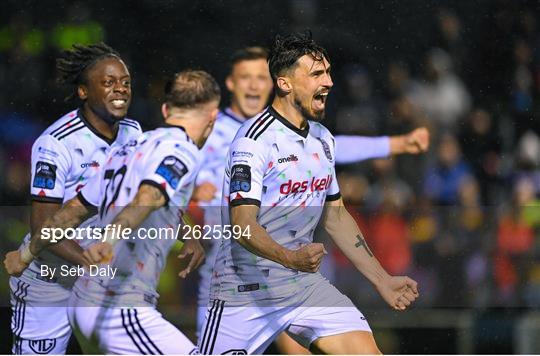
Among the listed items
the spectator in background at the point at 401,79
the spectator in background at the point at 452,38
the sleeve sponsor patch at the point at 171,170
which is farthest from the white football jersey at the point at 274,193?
the spectator in background at the point at 452,38

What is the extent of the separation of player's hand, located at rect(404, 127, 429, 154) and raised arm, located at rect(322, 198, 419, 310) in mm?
397

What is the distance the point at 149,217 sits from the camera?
21.3ft

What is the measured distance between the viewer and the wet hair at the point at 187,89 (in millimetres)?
6625

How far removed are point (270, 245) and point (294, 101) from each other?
2.16ft

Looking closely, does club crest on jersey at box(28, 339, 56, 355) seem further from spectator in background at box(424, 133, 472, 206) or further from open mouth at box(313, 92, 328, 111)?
spectator in background at box(424, 133, 472, 206)

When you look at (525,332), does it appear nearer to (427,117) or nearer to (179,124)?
(427,117)

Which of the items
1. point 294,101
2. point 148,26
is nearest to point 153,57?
point 148,26

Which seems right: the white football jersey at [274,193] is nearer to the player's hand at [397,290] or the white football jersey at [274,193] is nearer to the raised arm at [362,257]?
the raised arm at [362,257]

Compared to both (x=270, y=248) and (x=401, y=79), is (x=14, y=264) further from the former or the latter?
(x=401, y=79)

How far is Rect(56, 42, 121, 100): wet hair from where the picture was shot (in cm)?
660

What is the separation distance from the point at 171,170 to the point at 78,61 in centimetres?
67

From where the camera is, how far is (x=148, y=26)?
261 inches

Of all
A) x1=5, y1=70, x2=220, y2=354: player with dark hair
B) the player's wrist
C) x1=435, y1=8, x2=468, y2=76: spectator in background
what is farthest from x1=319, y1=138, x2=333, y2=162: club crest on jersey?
the player's wrist

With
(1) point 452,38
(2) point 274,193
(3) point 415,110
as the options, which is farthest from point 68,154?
(1) point 452,38
